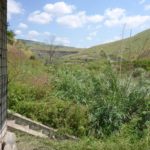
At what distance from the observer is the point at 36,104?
12125 mm

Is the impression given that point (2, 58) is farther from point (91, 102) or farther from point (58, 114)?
point (91, 102)

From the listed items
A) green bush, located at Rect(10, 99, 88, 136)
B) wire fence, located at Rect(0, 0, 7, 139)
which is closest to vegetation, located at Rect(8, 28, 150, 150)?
green bush, located at Rect(10, 99, 88, 136)

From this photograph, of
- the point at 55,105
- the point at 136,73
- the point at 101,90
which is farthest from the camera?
the point at 136,73

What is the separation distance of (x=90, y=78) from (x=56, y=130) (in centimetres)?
339

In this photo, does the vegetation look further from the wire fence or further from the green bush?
the wire fence

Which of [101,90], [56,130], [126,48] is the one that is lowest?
[56,130]

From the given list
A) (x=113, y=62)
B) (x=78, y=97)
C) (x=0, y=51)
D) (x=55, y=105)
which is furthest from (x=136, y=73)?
Result: (x=0, y=51)

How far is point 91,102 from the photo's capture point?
41.0 feet

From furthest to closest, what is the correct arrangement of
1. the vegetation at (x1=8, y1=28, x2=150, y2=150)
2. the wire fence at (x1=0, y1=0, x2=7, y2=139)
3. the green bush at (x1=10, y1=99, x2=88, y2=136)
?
the green bush at (x1=10, y1=99, x2=88, y2=136) → the vegetation at (x1=8, y1=28, x2=150, y2=150) → the wire fence at (x1=0, y1=0, x2=7, y2=139)

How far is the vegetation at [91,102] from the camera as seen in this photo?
11194mm

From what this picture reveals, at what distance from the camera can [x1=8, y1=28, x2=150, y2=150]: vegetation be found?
11.2 m

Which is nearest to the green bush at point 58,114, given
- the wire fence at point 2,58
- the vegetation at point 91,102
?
the vegetation at point 91,102

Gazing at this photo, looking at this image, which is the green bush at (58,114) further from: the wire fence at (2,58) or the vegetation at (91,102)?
the wire fence at (2,58)

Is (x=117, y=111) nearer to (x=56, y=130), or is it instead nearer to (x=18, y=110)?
(x=56, y=130)
